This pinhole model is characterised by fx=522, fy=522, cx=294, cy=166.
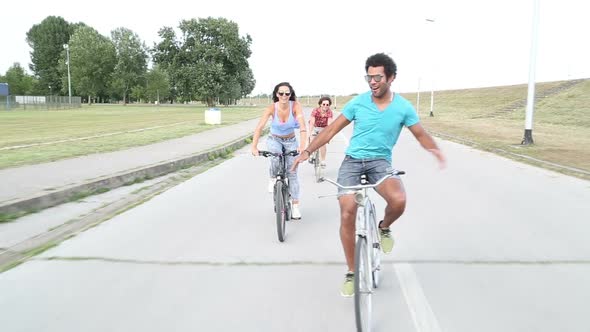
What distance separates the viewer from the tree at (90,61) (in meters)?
87.1

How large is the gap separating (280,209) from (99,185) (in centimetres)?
462

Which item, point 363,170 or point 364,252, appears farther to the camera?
A: point 363,170

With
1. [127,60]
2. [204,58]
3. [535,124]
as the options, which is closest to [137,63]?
[127,60]

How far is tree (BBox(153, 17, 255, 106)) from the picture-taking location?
237 feet

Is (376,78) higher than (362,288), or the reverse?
(376,78)

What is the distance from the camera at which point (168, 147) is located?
53.1 feet

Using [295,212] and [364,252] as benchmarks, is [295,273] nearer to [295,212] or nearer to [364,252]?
[364,252]

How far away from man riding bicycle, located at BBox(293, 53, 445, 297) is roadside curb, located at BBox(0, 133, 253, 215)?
485 cm

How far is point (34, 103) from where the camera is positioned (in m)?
60.9

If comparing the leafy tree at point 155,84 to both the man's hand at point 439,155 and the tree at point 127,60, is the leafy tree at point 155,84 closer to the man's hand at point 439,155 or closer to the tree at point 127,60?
the tree at point 127,60

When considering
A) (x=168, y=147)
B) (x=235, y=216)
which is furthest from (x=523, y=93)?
(x=235, y=216)

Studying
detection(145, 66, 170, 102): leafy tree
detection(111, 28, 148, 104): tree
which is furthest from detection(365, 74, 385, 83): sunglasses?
detection(145, 66, 170, 102): leafy tree

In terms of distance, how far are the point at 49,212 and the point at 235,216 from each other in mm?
2598

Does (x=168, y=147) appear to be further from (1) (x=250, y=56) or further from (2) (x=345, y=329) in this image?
(1) (x=250, y=56)
